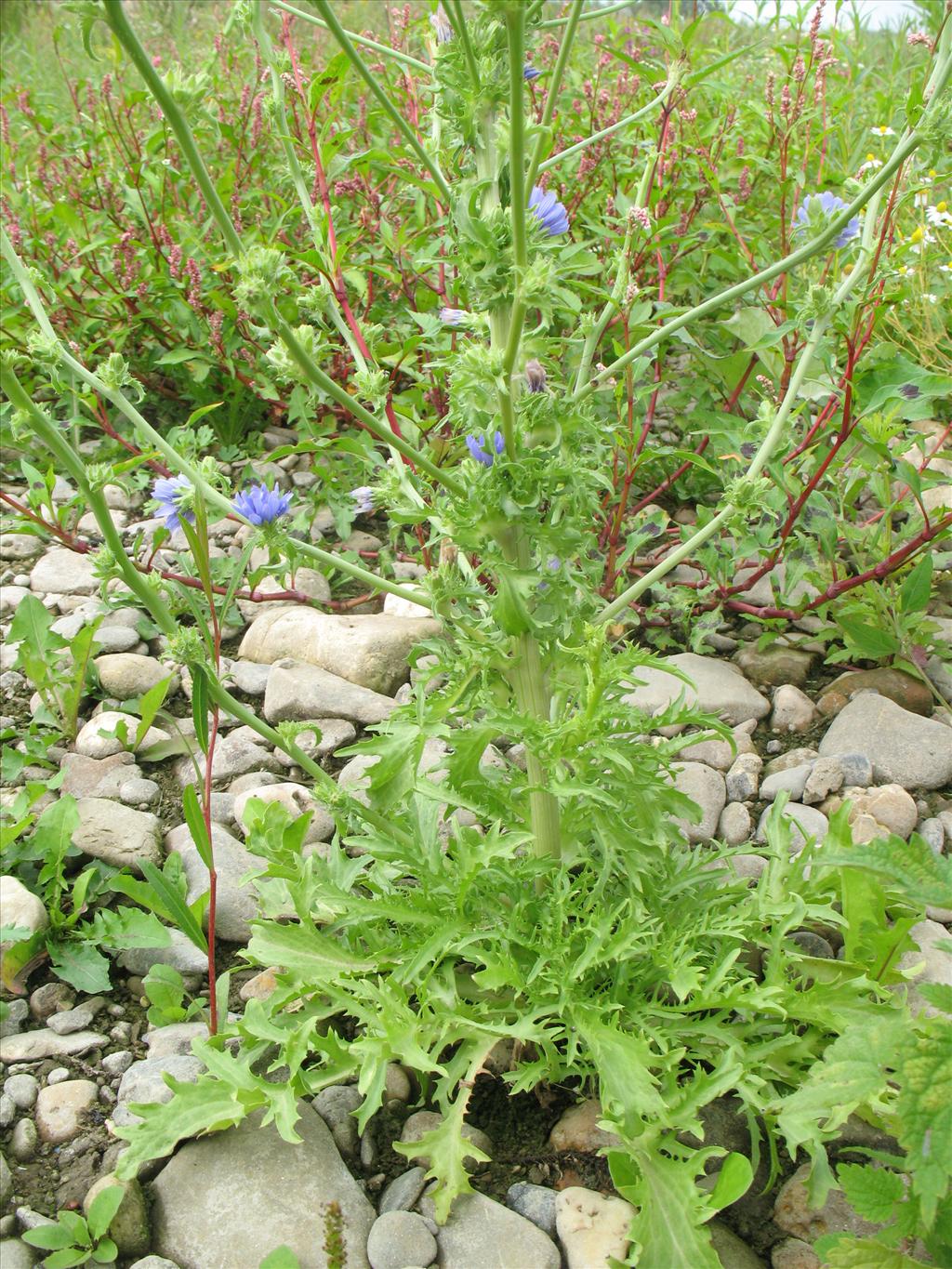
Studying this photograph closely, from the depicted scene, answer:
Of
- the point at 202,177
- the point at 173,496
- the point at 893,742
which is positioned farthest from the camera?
the point at 893,742

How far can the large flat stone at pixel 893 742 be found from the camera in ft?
7.14

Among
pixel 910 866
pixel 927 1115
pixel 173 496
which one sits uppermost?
pixel 173 496

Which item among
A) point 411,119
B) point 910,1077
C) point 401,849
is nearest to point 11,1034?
point 401,849

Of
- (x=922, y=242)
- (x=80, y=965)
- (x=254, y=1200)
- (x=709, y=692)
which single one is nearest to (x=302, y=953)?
(x=254, y=1200)

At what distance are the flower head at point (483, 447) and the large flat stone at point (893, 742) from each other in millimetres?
1072

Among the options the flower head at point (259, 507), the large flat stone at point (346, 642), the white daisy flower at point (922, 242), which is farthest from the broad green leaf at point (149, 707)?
the white daisy flower at point (922, 242)

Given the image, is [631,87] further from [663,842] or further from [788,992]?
[788,992]

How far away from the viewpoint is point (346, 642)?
2.53 meters

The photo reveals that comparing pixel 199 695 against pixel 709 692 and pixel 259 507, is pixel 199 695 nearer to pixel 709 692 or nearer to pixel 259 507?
pixel 259 507

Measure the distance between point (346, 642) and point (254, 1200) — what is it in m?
1.29

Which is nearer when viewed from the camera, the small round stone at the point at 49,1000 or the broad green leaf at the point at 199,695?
the broad green leaf at the point at 199,695

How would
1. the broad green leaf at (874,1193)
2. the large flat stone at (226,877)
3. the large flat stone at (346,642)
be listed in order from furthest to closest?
the large flat stone at (346,642) < the large flat stone at (226,877) < the broad green leaf at (874,1193)

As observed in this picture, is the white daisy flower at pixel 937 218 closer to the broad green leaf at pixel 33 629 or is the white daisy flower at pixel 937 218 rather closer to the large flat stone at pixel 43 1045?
the broad green leaf at pixel 33 629

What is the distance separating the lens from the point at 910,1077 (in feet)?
3.61
